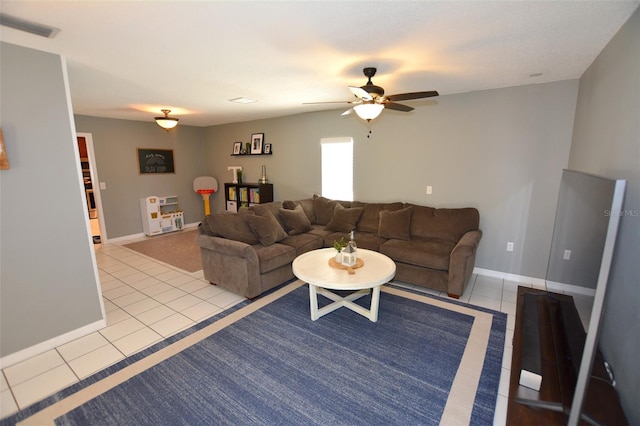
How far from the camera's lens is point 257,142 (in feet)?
19.9

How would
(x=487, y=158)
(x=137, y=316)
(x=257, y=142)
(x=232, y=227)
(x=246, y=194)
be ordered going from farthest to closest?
(x=246, y=194) → (x=257, y=142) → (x=487, y=158) → (x=232, y=227) → (x=137, y=316)

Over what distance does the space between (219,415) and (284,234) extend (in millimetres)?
2315

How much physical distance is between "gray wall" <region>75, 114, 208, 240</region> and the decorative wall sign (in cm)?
9

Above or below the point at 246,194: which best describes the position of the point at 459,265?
below

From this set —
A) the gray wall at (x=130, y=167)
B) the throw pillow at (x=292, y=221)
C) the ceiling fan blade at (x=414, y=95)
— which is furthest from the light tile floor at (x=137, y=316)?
the ceiling fan blade at (x=414, y=95)

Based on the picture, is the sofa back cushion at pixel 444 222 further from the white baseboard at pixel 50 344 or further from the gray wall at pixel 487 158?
the white baseboard at pixel 50 344

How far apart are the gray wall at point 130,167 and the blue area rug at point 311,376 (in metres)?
4.55

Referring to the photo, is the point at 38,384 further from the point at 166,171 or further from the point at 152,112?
the point at 166,171

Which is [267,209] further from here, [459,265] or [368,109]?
[459,265]

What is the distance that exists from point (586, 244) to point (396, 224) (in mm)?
2482

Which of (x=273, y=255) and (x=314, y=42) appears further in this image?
(x=273, y=255)

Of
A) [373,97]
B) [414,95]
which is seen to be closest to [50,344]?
[373,97]

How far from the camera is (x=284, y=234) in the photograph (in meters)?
3.86

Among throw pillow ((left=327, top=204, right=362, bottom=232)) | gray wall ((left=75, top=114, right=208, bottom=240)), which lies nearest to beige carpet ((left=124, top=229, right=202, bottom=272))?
gray wall ((left=75, top=114, right=208, bottom=240))
